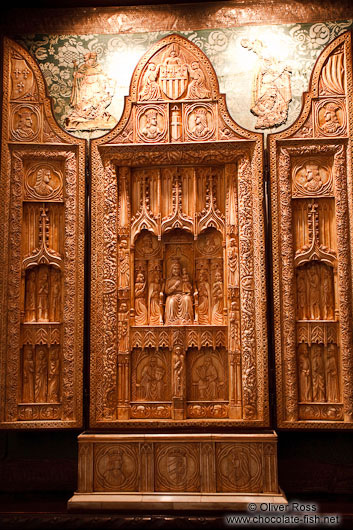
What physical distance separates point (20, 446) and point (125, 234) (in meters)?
2.66

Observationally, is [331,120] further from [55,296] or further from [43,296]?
[43,296]

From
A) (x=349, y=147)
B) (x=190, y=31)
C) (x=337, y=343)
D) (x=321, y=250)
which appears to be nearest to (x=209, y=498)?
(x=337, y=343)

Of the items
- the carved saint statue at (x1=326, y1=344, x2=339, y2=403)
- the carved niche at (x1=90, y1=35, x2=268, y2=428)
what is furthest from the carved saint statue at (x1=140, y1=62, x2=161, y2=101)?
the carved saint statue at (x1=326, y1=344, x2=339, y2=403)

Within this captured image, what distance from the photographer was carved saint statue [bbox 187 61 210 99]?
616cm

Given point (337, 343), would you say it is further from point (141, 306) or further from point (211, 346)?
point (141, 306)

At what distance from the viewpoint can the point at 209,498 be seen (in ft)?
17.5

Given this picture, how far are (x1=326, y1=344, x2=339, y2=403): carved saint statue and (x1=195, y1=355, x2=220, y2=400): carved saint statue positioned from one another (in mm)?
1219

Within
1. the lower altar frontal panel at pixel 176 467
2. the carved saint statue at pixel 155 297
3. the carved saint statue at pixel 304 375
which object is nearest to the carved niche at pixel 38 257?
the lower altar frontal panel at pixel 176 467

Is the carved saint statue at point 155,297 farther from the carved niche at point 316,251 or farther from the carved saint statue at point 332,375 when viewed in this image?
the carved saint statue at point 332,375

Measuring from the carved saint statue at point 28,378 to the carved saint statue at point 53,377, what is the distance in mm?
199

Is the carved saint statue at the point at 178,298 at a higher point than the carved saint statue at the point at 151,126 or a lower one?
lower

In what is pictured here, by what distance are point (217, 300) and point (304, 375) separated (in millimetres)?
1276

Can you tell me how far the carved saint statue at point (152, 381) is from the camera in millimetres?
6027

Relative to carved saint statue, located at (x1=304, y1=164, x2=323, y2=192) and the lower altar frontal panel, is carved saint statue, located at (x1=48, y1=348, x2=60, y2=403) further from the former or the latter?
carved saint statue, located at (x1=304, y1=164, x2=323, y2=192)
